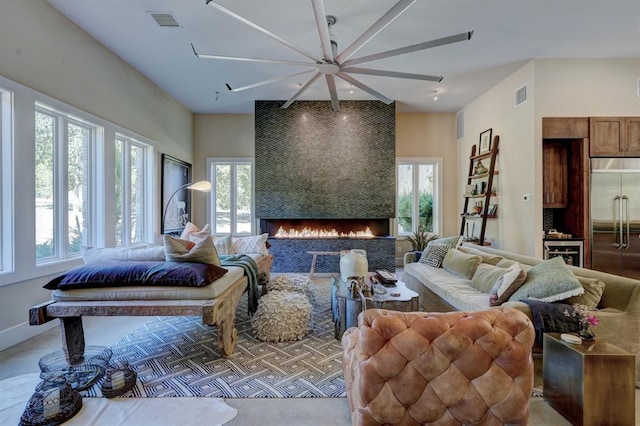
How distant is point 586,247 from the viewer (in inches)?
175

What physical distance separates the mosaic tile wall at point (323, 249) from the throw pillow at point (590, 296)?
12.9ft

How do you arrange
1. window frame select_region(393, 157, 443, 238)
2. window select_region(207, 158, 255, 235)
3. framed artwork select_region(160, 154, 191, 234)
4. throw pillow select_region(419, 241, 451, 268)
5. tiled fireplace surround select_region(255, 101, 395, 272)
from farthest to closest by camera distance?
window select_region(207, 158, 255, 235) → window frame select_region(393, 157, 443, 238) → tiled fireplace surround select_region(255, 101, 395, 272) → framed artwork select_region(160, 154, 191, 234) → throw pillow select_region(419, 241, 451, 268)

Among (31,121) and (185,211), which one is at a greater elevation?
(31,121)

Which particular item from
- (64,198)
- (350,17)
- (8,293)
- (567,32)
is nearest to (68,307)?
(8,293)

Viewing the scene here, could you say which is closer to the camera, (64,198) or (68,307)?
(68,307)

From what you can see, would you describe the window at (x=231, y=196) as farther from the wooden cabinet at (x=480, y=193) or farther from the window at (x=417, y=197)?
the wooden cabinet at (x=480, y=193)

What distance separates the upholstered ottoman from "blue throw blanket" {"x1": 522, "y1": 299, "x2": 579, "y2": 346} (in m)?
1.89

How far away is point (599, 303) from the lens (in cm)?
232

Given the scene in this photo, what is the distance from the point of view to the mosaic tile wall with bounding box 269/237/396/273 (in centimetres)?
618

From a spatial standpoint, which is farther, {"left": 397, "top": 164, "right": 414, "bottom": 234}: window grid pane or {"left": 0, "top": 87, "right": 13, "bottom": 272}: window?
{"left": 397, "top": 164, "right": 414, "bottom": 234}: window grid pane

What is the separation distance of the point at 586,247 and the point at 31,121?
A: 23.0 ft

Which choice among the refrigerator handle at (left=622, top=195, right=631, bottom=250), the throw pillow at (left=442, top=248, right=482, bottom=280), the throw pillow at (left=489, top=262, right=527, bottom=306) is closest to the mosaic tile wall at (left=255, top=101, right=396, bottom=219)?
the throw pillow at (left=442, top=248, right=482, bottom=280)

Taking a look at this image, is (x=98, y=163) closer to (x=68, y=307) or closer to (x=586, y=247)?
(x=68, y=307)

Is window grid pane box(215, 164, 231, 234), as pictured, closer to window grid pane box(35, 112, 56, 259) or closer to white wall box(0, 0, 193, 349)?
white wall box(0, 0, 193, 349)
